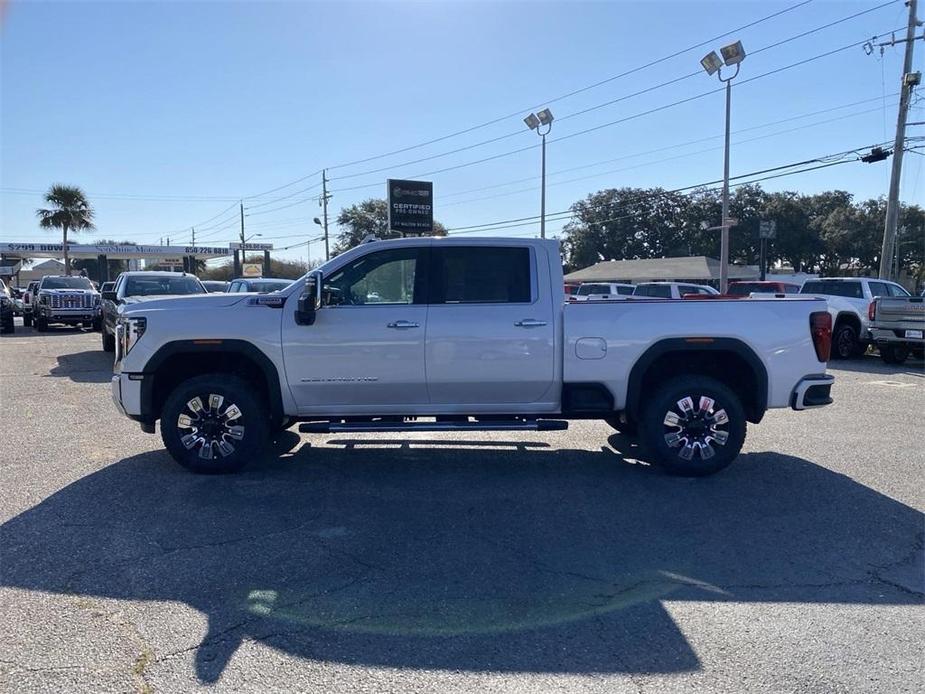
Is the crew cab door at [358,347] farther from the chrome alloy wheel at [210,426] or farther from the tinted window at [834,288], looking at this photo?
the tinted window at [834,288]

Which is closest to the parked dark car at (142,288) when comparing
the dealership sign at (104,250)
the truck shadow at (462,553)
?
the truck shadow at (462,553)

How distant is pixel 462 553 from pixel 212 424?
2854 mm

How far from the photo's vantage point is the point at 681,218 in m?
74.8

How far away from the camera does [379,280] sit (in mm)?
6281

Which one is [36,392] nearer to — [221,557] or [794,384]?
[221,557]

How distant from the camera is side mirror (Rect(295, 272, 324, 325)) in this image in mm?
5887

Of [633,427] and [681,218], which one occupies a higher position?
[681,218]

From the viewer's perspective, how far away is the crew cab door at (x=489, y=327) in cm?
610

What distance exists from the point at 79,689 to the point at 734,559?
3.74m

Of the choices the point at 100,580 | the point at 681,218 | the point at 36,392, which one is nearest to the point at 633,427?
the point at 100,580

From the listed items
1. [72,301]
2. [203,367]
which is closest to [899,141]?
[203,367]

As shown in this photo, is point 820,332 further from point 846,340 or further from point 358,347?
point 846,340

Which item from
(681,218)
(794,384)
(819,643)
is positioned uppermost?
(681,218)

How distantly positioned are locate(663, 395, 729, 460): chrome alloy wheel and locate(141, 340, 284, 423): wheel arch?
3537 millimetres
